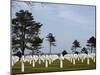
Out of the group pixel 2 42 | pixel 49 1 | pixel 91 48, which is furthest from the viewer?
pixel 91 48

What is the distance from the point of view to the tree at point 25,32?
2301 mm

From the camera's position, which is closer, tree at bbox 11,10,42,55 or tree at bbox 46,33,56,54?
tree at bbox 11,10,42,55

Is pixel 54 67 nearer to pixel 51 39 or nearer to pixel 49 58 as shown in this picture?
pixel 49 58

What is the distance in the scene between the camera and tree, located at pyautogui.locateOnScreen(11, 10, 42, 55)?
90.6 inches

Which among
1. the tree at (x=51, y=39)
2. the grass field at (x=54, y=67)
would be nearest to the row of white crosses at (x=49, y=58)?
the grass field at (x=54, y=67)

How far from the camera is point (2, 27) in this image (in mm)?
2260

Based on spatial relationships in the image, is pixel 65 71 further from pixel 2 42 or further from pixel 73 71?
pixel 2 42

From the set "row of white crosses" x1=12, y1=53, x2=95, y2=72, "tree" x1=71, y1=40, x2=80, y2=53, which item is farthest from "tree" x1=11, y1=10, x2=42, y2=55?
Answer: "tree" x1=71, y1=40, x2=80, y2=53

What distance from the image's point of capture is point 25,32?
234 cm

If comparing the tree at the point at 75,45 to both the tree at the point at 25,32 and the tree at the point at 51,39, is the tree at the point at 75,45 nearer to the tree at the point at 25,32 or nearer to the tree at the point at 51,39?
the tree at the point at 51,39

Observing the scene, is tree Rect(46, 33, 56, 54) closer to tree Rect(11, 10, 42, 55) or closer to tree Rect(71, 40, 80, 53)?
tree Rect(11, 10, 42, 55)

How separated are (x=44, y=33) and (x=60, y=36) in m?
0.19

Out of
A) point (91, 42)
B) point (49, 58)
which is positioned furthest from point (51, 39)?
point (91, 42)

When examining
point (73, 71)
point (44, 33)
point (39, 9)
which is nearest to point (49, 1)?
point (39, 9)
